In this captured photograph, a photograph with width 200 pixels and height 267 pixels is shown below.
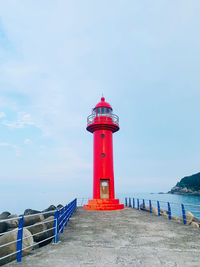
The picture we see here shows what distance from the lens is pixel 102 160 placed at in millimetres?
15430

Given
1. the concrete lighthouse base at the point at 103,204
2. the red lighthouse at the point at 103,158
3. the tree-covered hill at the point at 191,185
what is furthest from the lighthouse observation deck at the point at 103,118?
the tree-covered hill at the point at 191,185

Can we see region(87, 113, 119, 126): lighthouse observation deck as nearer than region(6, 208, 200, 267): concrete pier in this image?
No

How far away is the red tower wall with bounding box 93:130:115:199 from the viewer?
49.6ft

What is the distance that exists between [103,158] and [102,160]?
193mm

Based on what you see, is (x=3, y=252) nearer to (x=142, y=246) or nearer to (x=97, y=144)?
(x=142, y=246)

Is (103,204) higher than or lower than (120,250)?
higher

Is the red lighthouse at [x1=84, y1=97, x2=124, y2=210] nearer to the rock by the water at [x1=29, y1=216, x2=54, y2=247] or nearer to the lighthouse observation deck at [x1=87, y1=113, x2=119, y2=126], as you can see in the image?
the lighthouse observation deck at [x1=87, y1=113, x2=119, y2=126]

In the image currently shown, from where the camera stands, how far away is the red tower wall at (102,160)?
49.6 feet

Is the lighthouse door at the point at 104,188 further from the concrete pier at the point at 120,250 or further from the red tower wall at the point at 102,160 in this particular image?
the concrete pier at the point at 120,250

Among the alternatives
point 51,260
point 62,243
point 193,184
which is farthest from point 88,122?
point 193,184

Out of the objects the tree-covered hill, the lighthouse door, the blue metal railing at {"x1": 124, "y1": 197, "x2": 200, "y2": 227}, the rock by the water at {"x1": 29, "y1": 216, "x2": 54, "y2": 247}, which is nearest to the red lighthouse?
the lighthouse door

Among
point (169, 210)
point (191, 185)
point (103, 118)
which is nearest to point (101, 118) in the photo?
point (103, 118)

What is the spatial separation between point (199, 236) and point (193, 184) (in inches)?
4798

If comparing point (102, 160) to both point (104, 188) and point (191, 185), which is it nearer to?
point (104, 188)
